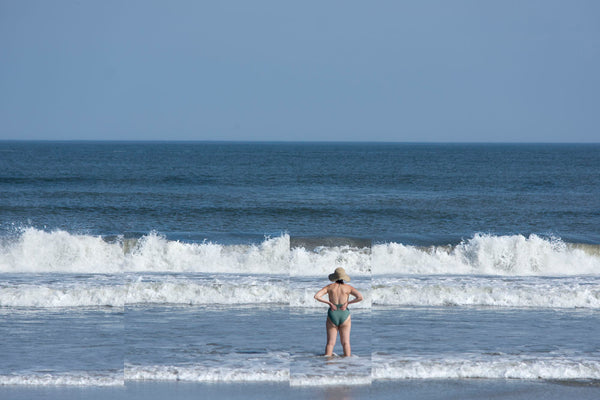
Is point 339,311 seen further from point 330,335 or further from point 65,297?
point 65,297

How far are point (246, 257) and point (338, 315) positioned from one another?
565 cm

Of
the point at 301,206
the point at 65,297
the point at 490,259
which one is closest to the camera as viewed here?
the point at 65,297

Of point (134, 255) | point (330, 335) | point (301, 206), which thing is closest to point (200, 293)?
point (134, 255)

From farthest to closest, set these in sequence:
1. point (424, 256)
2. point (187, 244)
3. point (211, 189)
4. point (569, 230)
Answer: point (211, 189) < point (569, 230) < point (424, 256) < point (187, 244)

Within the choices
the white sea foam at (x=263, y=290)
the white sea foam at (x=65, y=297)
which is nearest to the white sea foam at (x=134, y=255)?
the white sea foam at (x=263, y=290)

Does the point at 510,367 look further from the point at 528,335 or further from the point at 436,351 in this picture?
the point at 528,335

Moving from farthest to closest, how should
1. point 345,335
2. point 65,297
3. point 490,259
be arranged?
point 490,259 < point 65,297 < point 345,335

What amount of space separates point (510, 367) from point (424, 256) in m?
7.62

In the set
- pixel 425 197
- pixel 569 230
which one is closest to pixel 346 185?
pixel 425 197

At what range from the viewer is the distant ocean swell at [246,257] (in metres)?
12.4

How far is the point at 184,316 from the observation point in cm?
902

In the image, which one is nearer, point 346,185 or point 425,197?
point 425,197

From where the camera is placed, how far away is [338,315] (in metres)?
6.96

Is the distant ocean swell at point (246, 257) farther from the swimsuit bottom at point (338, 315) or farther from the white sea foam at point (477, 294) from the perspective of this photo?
the swimsuit bottom at point (338, 315)
